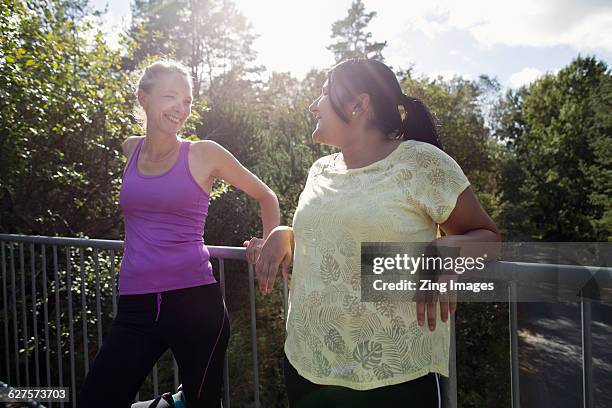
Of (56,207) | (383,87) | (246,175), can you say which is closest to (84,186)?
(56,207)

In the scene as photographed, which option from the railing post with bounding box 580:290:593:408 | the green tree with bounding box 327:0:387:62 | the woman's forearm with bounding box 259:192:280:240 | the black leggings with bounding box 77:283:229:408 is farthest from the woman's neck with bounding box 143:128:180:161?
the green tree with bounding box 327:0:387:62

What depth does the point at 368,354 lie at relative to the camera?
4.60 feet

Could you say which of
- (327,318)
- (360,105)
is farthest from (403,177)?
(327,318)

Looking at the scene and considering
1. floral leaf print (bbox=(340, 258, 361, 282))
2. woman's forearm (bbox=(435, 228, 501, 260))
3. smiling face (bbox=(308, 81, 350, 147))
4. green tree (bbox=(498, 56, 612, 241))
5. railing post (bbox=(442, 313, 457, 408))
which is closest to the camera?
woman's forearm (bbox=(435, 228, 501, 260))

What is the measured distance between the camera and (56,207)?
6363 mm

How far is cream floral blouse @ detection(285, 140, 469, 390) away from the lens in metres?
1.40

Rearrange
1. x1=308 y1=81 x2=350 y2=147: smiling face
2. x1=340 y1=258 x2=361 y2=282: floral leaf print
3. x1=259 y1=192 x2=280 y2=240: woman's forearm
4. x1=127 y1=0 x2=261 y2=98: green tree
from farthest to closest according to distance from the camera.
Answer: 1. x1=127 y1=0 x2=261 y2=98: green tree
2. x1=259 y1=192 x2=280 y2=240: woman's forearm
3. x1=308 y1=81 x2=350 y2=147: smiling face
4. x1=340 y1=258 x2=361 y2=282: floral leaf print

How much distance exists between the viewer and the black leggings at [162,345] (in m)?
1.94

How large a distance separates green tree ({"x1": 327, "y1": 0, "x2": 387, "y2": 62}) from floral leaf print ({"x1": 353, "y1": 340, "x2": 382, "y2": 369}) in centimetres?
3163

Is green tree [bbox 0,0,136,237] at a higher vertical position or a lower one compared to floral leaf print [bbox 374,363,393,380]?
higher

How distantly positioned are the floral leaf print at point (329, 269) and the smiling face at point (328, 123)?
1.40 ft

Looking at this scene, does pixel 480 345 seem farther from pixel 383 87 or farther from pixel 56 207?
pixel 383 87

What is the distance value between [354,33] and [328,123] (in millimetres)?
32310

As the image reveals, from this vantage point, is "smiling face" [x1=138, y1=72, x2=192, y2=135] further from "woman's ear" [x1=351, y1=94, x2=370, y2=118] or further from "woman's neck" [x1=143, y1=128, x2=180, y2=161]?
"woman's ear" [x1=351, y1=94, x2=370, y2=118]
